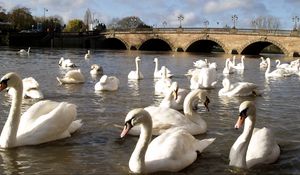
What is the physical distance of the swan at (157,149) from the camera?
265 inches

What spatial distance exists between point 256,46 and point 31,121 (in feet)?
231

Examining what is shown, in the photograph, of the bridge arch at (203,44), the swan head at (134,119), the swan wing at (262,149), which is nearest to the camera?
the swan head at (134,119)

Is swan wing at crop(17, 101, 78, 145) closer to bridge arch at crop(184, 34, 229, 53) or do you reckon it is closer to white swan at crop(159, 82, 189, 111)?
white swan at crop(159, 82, 189, 111)

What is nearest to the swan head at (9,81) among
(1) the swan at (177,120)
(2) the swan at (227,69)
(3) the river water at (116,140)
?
(3) the river water at (116,140)

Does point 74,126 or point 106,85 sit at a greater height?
point 106,85

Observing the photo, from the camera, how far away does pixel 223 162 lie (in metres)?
7.79

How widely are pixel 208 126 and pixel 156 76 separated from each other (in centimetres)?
1267

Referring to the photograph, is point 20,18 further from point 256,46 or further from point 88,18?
point 256,46

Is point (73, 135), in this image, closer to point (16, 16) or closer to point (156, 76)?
point (156, 76)

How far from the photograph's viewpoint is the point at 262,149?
7770 mm

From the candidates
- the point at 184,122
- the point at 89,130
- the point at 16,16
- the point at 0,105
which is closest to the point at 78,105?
the point at 0,105

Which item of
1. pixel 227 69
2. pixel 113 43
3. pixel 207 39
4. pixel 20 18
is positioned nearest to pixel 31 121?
pixel 227 69

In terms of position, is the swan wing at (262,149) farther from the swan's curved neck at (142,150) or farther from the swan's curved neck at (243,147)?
the swan's curved neck at (142,150)

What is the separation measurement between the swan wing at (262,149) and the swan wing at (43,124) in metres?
3.13
